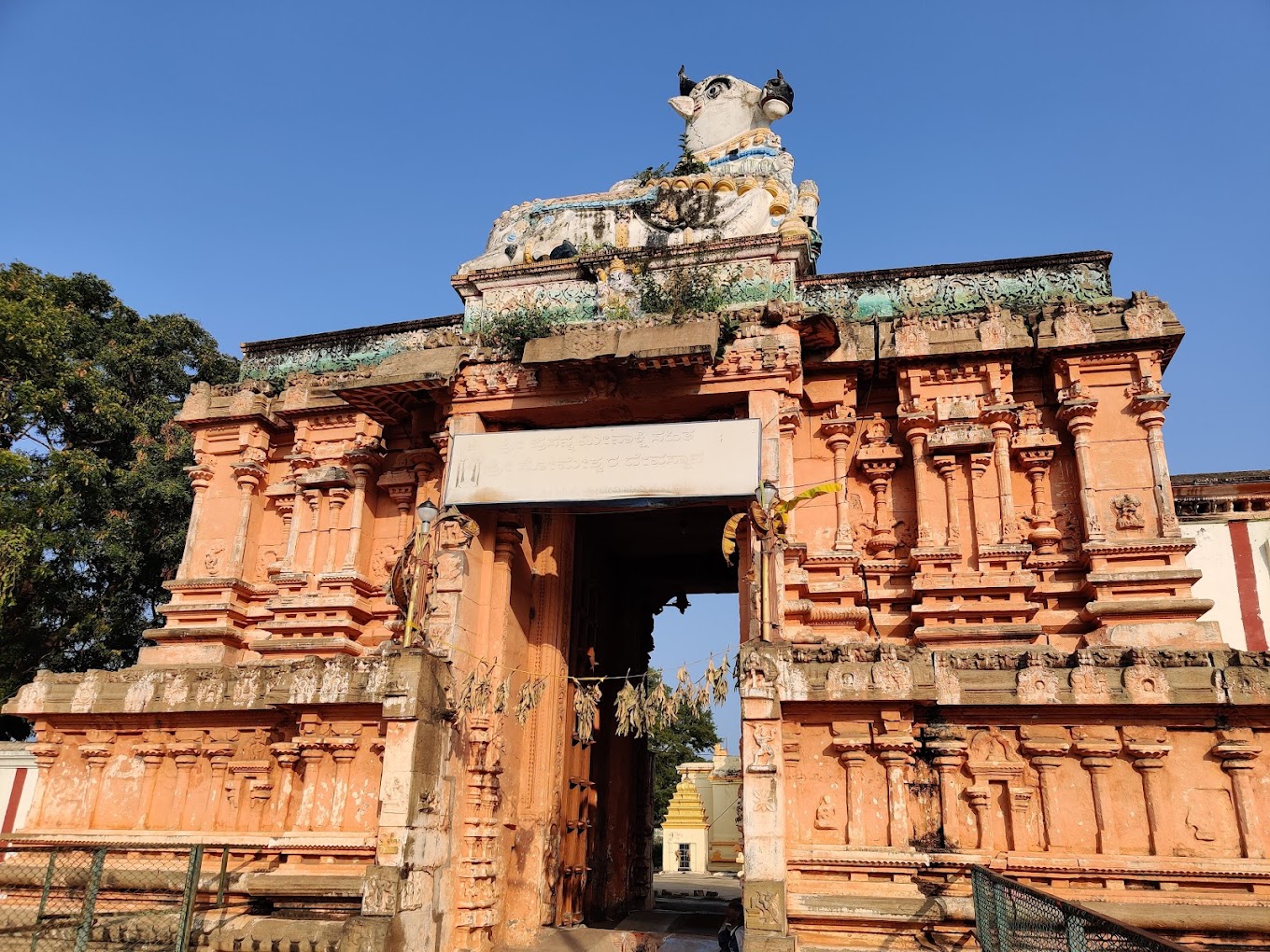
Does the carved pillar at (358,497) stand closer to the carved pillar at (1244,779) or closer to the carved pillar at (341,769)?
the carved pillar at (341,769)

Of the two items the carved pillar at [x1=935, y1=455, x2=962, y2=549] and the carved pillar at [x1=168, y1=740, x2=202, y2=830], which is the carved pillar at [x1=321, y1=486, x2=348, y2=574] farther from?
the carved pillar at [x1=935, y1=455, x2=962, y2=549]

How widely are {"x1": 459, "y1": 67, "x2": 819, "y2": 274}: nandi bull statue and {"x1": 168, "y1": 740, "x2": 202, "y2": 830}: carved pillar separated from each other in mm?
8857

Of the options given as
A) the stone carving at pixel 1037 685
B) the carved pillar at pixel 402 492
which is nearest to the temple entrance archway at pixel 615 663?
the carved pillar at pixel 402 492

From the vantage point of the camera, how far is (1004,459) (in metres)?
13.1

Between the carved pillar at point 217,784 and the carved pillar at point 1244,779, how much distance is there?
12792 mm

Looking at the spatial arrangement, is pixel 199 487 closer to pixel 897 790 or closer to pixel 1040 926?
pixel 897 790

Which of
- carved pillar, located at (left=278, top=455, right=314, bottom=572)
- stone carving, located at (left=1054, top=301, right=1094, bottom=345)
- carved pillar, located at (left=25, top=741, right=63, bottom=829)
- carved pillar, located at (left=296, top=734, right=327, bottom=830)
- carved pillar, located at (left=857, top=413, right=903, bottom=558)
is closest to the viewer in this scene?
carved pillar, located at (left=296, top=734, right=327, bottom=830)

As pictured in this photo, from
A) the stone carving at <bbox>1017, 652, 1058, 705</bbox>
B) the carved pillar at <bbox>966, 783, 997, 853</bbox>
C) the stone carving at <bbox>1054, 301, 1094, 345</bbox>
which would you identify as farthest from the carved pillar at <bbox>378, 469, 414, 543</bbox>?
the stone carving at <bbox>1054, 301, 1094, 345</bbox>

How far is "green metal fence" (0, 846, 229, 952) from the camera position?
29.6 feet

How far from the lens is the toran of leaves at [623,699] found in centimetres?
1041

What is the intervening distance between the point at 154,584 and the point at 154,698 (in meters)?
12.6

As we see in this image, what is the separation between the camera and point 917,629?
1247 centimetres

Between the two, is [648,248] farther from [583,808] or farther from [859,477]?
[583,808]

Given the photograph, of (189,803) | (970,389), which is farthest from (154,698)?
(970,389)
